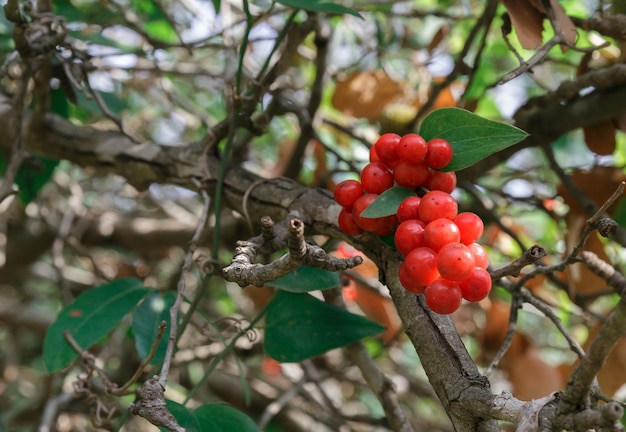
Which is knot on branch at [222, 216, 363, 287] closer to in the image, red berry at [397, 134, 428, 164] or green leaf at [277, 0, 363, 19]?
red berry at [397, 134, 428, 164]

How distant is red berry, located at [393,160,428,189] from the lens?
66cm

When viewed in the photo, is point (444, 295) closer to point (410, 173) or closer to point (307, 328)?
point (410, 173)

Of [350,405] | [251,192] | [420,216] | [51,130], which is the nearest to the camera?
[420,216]

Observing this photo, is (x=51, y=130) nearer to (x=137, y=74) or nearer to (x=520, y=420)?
(x=137, y=74)

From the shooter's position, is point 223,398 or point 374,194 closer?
point 374,194

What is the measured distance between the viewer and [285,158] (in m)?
1.55

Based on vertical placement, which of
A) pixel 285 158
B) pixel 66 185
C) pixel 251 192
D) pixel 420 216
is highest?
pixel 285 158

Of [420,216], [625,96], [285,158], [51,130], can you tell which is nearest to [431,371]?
[420,216]

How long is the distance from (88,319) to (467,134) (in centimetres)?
57

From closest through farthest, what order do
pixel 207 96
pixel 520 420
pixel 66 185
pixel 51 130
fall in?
pixel 520 420
pixel 51 130
pixel 66 185
pixel 207 96

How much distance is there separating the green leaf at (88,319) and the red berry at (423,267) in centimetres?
45

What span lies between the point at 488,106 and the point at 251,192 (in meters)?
0.92

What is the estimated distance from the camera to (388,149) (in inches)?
27.1

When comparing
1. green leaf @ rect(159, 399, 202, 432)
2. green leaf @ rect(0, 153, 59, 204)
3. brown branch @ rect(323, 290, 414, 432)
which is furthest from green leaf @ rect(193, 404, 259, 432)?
green leaf @ rect(0, 153, 59, 204)
